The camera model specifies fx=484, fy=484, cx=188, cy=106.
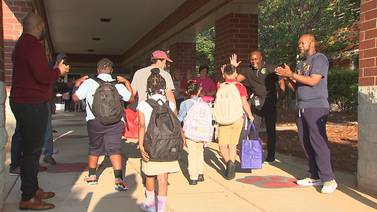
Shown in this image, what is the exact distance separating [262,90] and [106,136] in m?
2.81

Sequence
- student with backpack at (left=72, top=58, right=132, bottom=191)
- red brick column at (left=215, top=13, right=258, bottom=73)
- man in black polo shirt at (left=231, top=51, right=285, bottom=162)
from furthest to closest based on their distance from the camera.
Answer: red brick column at (left=215, top=13, right=258, bottom=73), man in black polo shirt at (left=231, top=51, right=285, bottom=162), student with backpack at (left=72, top=58, right=132, bottom=191)

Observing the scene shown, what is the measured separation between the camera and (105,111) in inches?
223

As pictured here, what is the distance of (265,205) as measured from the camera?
5.16m

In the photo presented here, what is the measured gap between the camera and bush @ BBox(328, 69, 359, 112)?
64.1ft

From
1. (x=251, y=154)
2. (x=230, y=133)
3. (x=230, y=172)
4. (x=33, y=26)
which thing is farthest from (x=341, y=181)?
(x=33, y=26)

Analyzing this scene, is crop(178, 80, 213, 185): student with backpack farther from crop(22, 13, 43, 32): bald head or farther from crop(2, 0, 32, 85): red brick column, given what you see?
crop(2, 0, 32, 85): red brick column

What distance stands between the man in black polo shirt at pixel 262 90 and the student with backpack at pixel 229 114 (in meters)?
1.01

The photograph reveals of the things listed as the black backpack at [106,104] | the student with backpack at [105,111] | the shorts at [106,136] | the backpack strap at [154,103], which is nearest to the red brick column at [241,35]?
the student with backpack at [105,111]

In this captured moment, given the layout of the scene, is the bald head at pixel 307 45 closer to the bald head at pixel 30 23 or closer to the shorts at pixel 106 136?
the shorts at pixel 106 136

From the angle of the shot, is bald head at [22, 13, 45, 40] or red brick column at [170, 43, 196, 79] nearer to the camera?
bald head at [22, 13, 45, 40]

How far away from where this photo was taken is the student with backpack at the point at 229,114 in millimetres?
6430

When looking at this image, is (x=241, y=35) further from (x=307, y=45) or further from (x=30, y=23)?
(x=30, y=23)

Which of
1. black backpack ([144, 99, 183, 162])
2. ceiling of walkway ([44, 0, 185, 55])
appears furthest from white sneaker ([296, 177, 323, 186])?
ceiling of walkway ([44, 0, 185, 55])

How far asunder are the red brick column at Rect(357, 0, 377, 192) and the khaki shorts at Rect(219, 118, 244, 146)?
1.60m
